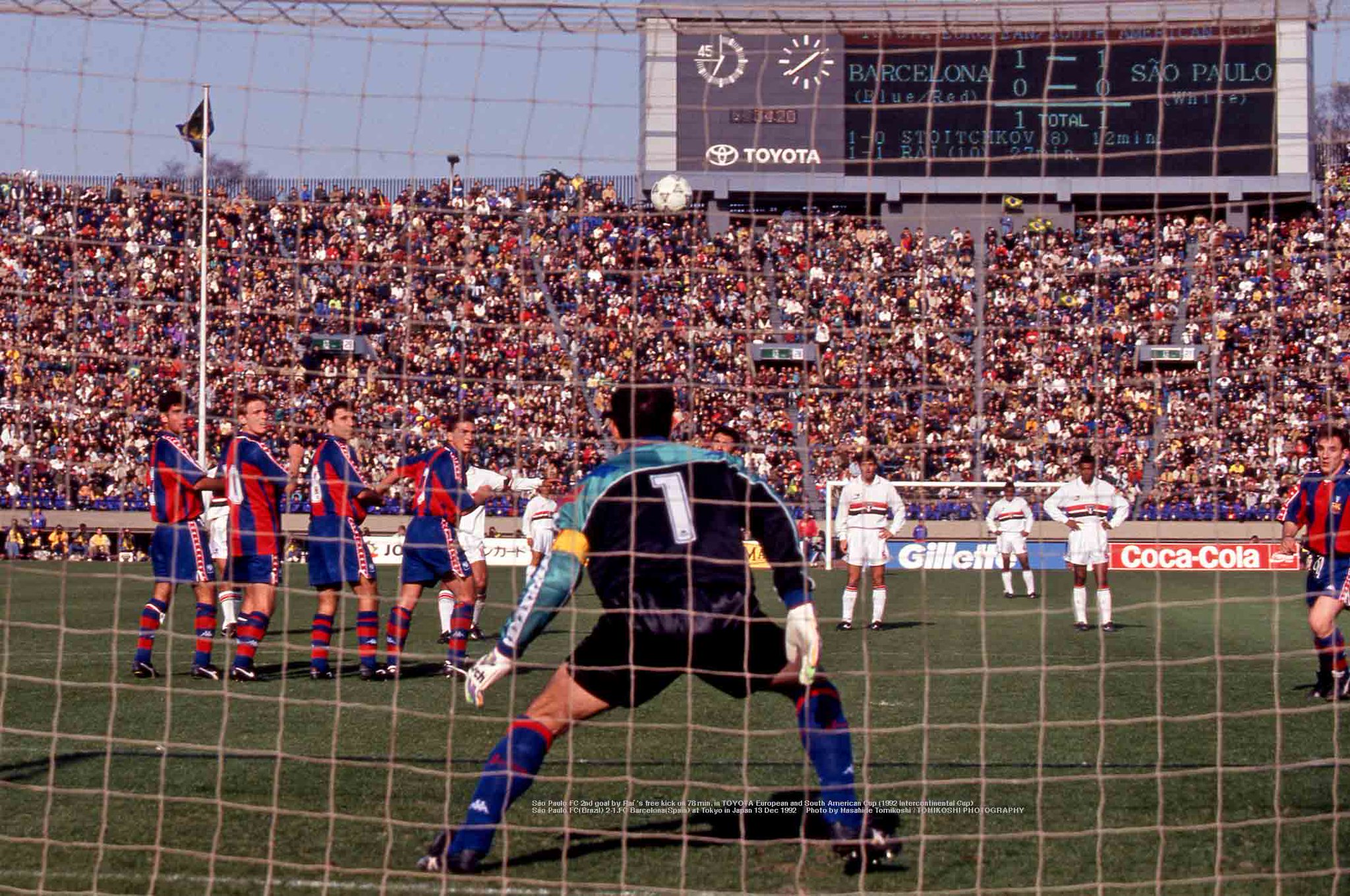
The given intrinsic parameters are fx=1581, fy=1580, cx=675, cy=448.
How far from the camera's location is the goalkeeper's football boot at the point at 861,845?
5.36m

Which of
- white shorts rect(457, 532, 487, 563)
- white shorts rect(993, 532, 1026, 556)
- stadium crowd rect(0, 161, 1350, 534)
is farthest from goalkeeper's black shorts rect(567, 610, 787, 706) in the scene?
white shorts rect(993, 532, 1026, 556)

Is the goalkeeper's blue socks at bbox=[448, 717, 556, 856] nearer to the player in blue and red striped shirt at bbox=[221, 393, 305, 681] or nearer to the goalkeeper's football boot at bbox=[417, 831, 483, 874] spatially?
the goalkeeper's football boot at bbox=[417, 831, 483, 874]

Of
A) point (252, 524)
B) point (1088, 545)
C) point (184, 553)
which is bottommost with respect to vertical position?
point (184, 553)

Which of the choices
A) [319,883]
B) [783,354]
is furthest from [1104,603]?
[319,883]

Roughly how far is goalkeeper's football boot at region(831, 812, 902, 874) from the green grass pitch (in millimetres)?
71

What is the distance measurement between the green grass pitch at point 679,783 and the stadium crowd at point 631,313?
1050 millimetres

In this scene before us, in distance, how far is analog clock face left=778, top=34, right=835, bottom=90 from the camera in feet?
20.9

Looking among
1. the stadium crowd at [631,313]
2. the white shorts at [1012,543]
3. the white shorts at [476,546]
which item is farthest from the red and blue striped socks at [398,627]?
the white shorts at [1012,543]

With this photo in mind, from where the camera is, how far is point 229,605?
1589 centimetres

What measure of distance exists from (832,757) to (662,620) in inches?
29.9

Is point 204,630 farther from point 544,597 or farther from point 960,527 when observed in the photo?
point 960,527

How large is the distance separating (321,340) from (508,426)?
44.1 inches

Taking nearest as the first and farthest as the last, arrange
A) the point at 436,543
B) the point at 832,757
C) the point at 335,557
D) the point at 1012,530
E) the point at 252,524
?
the point at 832,757 → the point at 335,557 → the point at 252,524 → the point at 436,543 → the point at 1012,530

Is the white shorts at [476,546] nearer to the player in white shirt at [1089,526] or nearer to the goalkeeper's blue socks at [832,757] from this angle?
the player in white shirt at [1089,526]
